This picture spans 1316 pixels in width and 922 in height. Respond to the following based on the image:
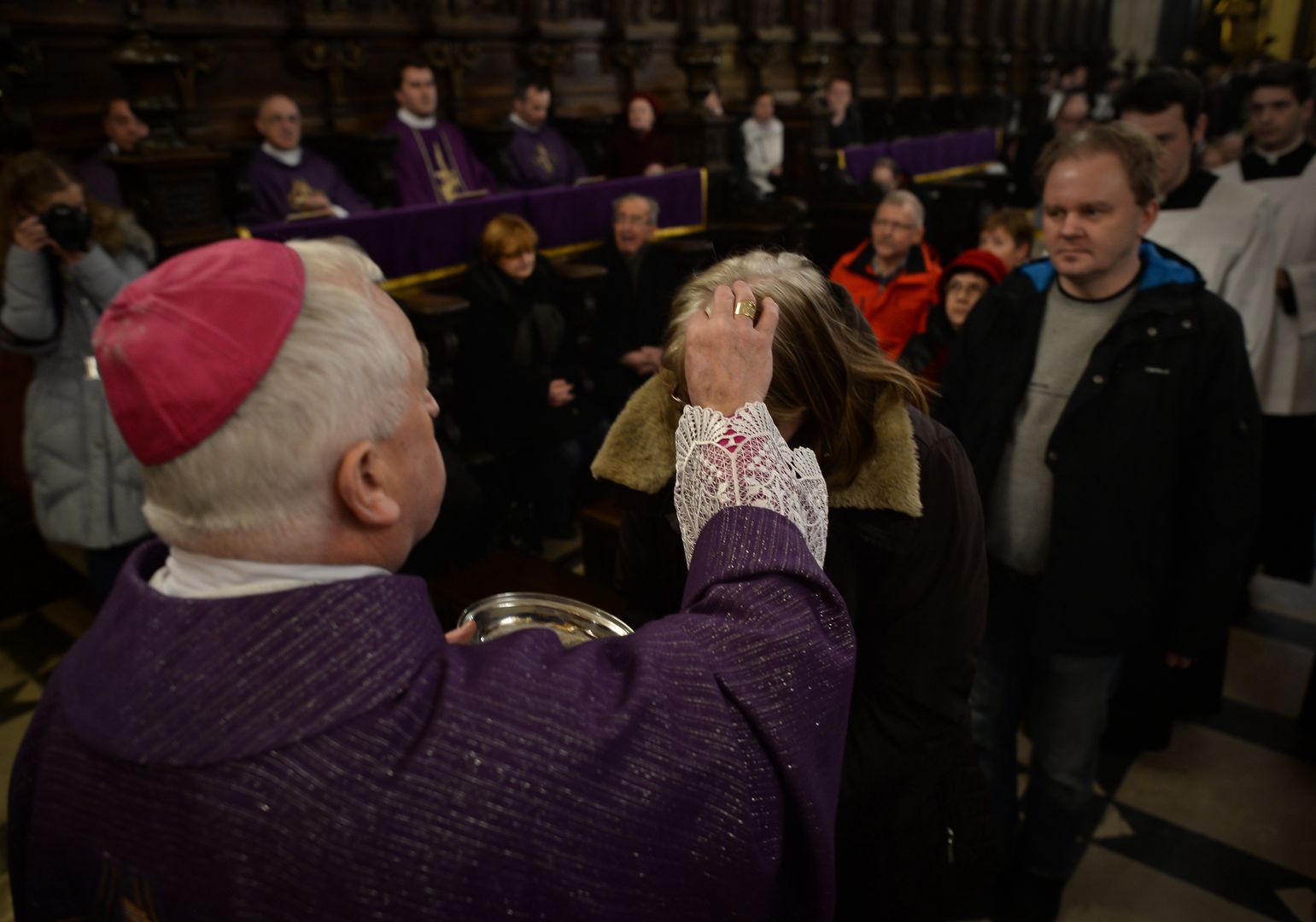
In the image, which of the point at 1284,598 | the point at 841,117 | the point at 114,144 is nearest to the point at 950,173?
the point at 841,117

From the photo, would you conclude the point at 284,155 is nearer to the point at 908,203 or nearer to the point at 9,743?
the point at 9,743

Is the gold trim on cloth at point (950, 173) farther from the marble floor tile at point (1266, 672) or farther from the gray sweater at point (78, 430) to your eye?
the gray sweater at point (78, 430)

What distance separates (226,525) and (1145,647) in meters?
2.03

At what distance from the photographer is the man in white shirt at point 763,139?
7.58 metres

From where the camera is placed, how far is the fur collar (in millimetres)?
1197

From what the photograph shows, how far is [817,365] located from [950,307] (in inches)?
75.1

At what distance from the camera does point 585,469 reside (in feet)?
15.1

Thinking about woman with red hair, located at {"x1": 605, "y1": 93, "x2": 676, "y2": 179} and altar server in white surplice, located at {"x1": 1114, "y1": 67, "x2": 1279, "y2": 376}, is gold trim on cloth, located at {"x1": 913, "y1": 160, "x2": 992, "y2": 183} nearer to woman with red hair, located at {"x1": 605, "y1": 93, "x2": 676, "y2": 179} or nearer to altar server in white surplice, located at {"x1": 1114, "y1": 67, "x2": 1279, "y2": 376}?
woman with red hair, located at {"x1": 605, "y1": 93, "x2": 676, "y2": 179}

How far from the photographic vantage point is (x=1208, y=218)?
270cm

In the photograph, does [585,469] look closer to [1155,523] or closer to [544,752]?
[1155,523]

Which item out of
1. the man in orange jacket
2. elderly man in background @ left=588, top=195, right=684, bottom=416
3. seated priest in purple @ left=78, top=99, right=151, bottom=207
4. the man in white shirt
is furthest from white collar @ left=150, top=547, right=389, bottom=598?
the man in white shirt

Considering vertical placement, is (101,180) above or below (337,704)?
above

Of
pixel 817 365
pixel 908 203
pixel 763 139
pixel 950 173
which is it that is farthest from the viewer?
pixel 950 173

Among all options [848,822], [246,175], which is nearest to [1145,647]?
[848,822]
